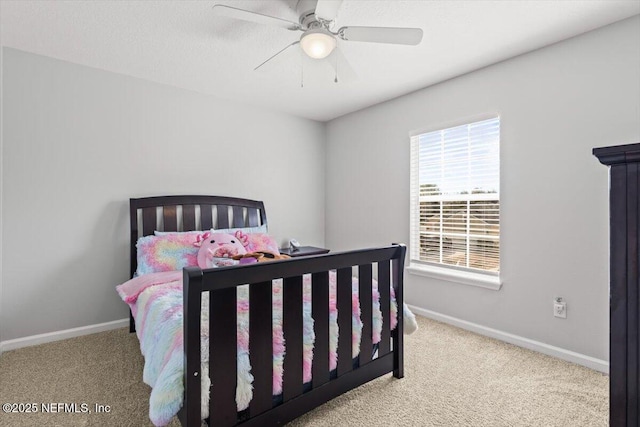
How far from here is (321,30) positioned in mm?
1775

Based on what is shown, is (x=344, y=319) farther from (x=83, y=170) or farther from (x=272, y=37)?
(x=83, y=170)

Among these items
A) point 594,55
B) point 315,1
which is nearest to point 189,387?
point 315,1

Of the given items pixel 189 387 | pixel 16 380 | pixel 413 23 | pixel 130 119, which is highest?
pixel 413 23

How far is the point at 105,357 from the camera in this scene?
2314mm

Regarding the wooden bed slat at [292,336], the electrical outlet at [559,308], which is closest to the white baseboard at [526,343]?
the electrical outlet at [559,308]

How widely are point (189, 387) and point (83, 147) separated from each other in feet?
7.95

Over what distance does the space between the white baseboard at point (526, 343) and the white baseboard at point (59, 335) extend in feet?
9.33

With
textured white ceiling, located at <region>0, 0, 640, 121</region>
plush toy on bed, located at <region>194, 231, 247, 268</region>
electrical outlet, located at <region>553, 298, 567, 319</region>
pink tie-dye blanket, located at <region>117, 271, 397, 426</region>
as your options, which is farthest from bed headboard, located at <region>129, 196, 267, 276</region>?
electrical outlet, located at <region>553, 298, 567, 319</region>

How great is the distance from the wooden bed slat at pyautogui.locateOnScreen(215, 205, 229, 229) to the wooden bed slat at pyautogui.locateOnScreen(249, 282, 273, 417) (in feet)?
6.69

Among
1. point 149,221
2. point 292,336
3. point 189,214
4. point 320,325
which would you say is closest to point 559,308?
point 320,325

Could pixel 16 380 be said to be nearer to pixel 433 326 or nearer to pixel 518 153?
pixel 433 326

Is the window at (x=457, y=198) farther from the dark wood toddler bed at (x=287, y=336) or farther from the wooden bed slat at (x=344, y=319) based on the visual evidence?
the wooden bed slat at (x=344, y=319)

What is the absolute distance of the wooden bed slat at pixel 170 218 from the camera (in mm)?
3005

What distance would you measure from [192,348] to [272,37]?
2.02m
